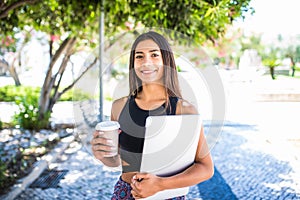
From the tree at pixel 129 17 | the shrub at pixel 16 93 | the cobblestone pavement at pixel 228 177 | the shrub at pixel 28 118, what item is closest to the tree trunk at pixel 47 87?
the tree at pixel 129 17

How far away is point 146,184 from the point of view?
1009 mm

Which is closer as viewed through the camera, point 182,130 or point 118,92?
point 182,130

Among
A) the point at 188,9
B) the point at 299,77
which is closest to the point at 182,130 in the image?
the point at 188,9

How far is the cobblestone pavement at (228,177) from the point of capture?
12.9 feet

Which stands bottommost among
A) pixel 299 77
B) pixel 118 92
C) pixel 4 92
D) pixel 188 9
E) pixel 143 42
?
pixel 4 92

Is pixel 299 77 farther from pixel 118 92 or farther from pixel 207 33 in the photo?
pixel 118 92

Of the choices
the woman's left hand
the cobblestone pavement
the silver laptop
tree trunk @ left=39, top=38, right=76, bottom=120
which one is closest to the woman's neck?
the silver laptop

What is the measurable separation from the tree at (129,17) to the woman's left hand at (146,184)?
1.37 ft

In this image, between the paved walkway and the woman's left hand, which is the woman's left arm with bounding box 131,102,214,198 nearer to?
the woman's left hand

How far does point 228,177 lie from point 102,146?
3886 millimetres

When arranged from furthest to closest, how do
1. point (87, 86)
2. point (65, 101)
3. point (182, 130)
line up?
1. point (65, 101)
2. point (87, 86)
3. point (182, 130)

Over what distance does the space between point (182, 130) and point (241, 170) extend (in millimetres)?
4168

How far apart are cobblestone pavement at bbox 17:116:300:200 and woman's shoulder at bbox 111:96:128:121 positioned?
229 cm

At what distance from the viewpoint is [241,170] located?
4863 millimetres
